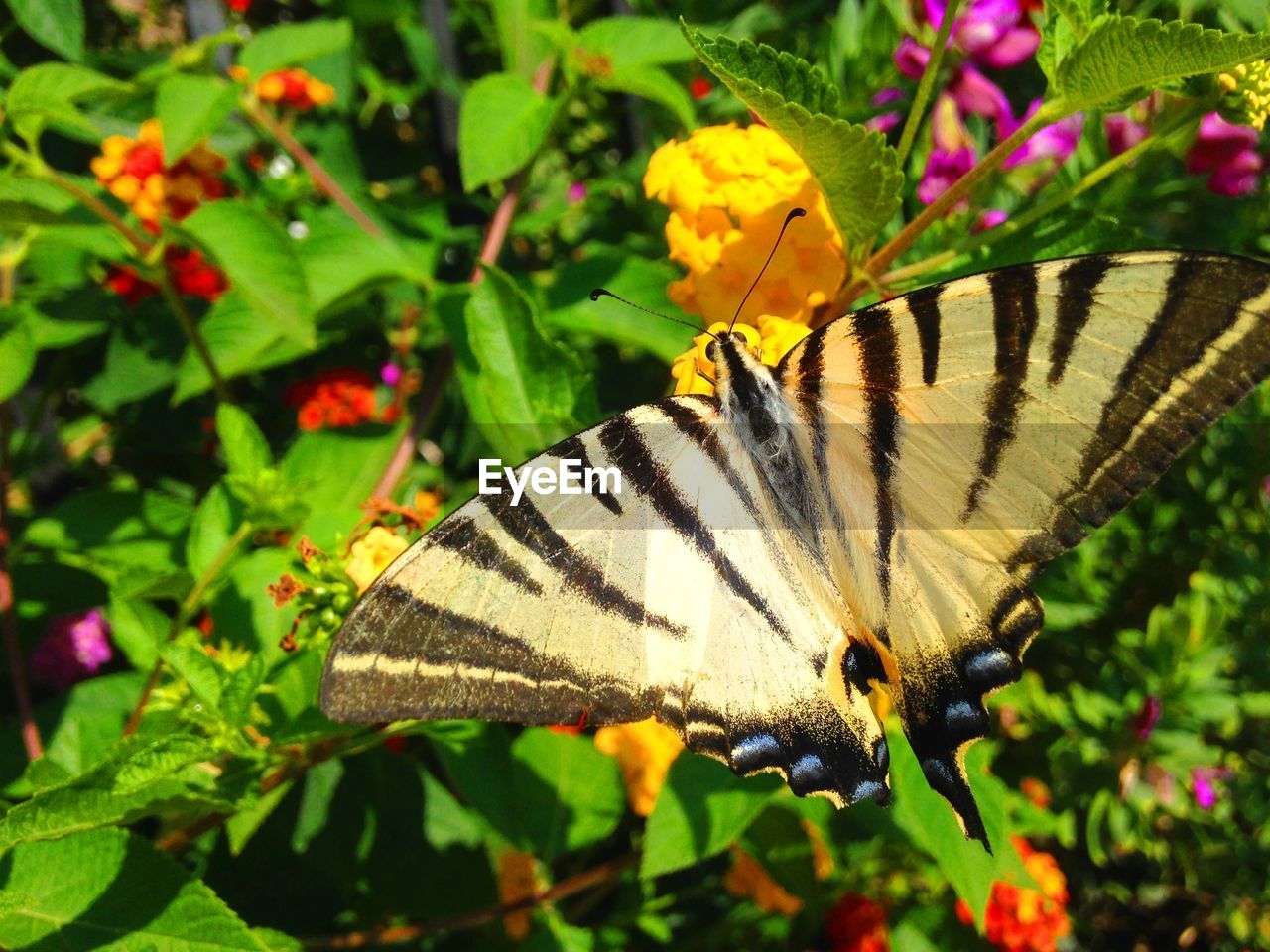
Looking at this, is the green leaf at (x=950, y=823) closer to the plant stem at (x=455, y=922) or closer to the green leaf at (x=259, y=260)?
the plant stem at (x=455, y=922)

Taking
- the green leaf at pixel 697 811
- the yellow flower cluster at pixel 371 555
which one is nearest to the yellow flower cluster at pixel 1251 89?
the green leaf at pixel 697 811

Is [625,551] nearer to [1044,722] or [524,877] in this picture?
[524,877]

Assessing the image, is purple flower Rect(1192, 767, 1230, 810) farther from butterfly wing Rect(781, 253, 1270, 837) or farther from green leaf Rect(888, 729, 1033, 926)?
butterfly wing Rect(781, 253, 1270, 837)

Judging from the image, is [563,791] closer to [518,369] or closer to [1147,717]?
[518,369]

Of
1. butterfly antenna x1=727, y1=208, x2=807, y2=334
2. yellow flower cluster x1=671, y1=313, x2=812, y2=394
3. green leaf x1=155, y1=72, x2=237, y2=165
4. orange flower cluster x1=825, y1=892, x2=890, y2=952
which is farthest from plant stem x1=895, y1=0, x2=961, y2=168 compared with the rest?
orange flower cluster x1=825, y1=892, x2=890, y2=952

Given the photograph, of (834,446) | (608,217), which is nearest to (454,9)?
(608,217)
